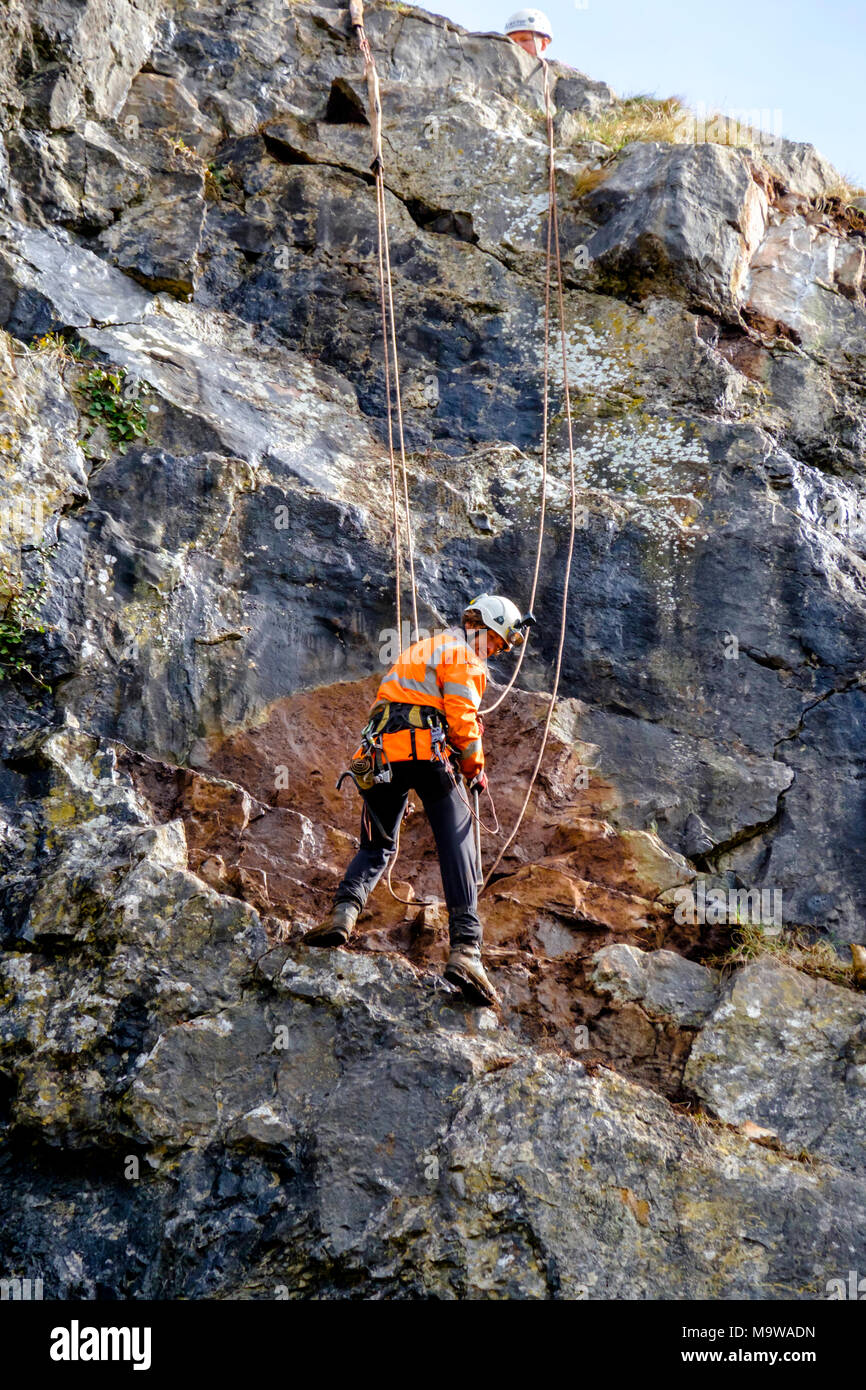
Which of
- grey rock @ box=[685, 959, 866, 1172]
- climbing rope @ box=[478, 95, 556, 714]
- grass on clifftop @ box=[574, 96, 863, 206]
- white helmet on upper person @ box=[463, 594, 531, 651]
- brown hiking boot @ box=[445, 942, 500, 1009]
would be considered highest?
grass on clifftop @ box=[574, 96, 863, 206]

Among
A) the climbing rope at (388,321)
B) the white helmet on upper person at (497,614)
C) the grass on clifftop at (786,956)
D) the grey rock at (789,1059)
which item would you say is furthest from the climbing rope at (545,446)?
the grey rock at (789,1059)

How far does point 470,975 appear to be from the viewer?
210 inches

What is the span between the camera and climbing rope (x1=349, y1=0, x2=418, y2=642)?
7801 mm

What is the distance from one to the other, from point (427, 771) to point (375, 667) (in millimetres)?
2064

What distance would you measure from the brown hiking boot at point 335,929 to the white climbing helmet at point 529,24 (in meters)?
10.0

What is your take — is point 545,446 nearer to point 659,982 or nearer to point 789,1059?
point 659,982

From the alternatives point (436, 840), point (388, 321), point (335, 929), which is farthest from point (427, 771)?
point (388, 321)

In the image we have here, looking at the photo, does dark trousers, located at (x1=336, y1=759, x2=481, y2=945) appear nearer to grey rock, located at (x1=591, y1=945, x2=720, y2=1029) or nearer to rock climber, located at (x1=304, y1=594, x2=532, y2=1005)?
rock climber, located at (x1=304, y1=594, x2=532, y2=1005)

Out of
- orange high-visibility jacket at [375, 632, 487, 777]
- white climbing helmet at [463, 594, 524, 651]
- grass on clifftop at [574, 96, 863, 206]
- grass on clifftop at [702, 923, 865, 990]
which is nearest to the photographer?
orange high-visibility jacket at [375, 632, 487, 777]

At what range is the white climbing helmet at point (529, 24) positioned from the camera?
11.5 metres

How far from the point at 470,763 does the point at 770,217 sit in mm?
7115

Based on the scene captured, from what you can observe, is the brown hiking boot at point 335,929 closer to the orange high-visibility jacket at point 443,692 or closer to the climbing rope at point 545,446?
the orange high-visibility jacket at point 443,692

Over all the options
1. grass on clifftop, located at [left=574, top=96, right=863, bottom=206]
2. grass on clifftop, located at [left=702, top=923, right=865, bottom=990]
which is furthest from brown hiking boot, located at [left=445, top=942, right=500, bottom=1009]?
grass on clifftop, located at [left=574, top=96, right=863, bottom=206]
